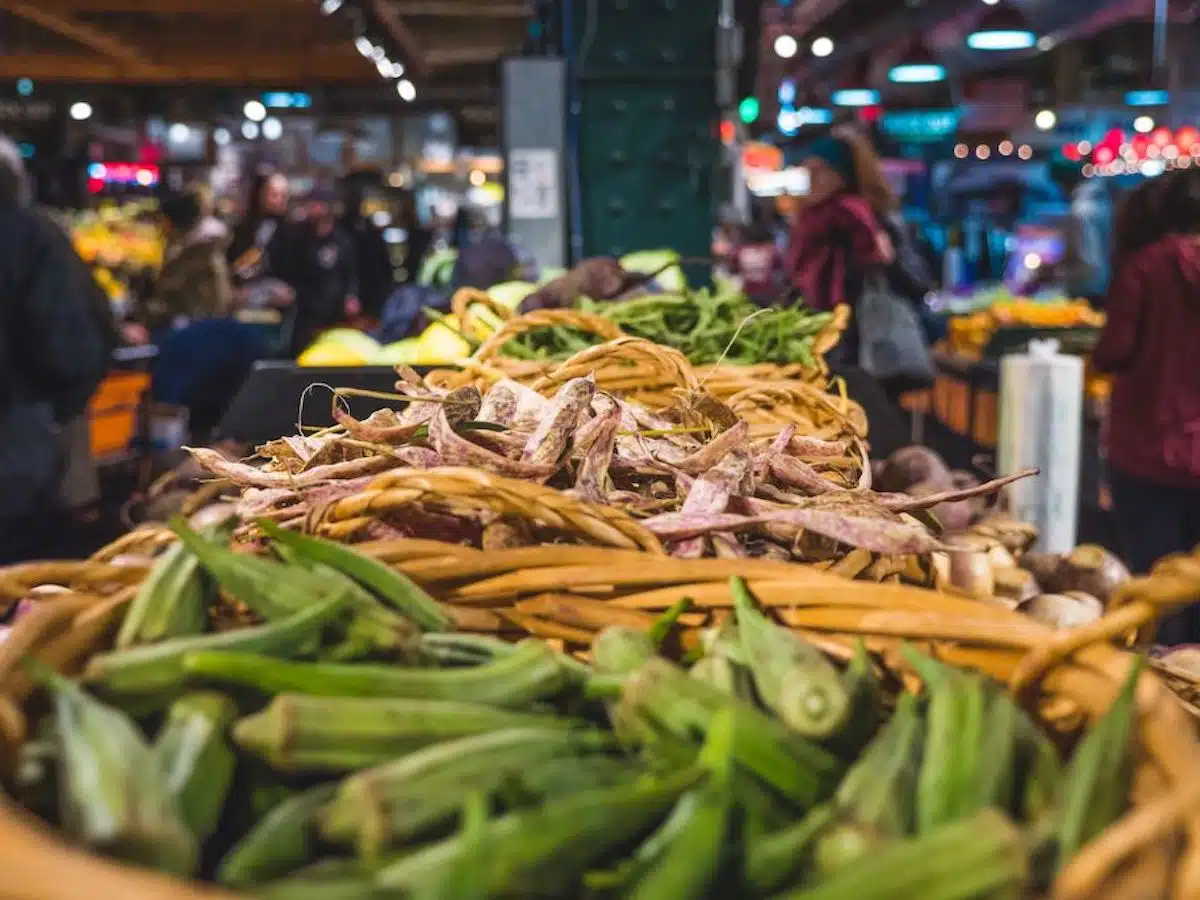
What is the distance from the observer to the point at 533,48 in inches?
402

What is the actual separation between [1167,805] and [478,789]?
19.6 inches

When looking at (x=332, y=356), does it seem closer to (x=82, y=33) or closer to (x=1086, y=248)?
(x=82, y=33)

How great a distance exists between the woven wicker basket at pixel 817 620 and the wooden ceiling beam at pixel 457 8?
8619mm

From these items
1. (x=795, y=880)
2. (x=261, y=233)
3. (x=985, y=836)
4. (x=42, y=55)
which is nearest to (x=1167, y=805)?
(x=985, y=836)

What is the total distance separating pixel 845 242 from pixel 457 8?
478cm

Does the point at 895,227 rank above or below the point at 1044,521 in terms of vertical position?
above

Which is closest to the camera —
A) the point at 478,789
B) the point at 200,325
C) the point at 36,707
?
the point at 478,789

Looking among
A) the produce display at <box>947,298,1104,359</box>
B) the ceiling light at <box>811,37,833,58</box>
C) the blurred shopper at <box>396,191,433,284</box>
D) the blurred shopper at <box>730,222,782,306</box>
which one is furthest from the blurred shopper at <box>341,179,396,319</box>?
the ceiling light at <box>811,37,833,58</box>

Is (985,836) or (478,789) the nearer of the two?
(985,836)

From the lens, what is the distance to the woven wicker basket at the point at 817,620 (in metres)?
0.94

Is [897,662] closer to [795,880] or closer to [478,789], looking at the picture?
[795,880]

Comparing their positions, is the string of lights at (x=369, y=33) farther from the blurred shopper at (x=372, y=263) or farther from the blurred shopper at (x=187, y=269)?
the blurred shopper at (x=372, y=263)

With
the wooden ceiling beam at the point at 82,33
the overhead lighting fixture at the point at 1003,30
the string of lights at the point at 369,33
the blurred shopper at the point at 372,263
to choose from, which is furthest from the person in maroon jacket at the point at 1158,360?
the blurred shopper at the point at 372,263

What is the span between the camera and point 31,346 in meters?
4.82
